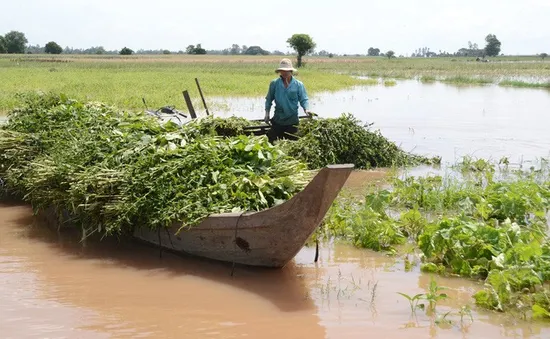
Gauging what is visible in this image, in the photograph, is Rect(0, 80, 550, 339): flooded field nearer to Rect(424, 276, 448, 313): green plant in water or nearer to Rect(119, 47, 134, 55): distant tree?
Rect(424, 276, 448, 313): green plant in water

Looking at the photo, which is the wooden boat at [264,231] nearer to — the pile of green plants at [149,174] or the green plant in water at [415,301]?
the pile of green plants at [149,174]

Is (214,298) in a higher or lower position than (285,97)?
lower

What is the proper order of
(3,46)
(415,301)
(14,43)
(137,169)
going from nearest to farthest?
(415,301), (137,169), (3,46), (14,43)

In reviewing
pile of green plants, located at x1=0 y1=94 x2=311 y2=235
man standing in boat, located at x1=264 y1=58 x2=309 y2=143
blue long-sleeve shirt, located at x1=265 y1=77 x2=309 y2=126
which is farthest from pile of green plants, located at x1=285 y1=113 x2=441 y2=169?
pile of green plants, located at x1=0 y1=94 x2=311 y2=235

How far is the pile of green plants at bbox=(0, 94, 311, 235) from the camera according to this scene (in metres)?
5.43

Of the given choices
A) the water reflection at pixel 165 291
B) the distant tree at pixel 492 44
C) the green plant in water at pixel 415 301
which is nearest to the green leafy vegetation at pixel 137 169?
the water reflection at pixel 165 291

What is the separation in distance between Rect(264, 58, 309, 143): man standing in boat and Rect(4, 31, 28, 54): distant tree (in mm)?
91717

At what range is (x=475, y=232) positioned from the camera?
5.46 meters

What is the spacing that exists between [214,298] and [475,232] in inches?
89.9

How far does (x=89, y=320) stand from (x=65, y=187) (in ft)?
6.56

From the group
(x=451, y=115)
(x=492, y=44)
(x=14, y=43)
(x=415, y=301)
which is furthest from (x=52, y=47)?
(x=415, y=301)

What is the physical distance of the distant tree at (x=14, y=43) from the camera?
3644 inches

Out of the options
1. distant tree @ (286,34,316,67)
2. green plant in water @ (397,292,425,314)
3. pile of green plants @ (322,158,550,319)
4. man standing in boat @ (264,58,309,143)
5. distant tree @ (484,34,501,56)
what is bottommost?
green plant in water @ (397,292,425,314)

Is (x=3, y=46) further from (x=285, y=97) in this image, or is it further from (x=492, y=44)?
(x=285, y=97)
